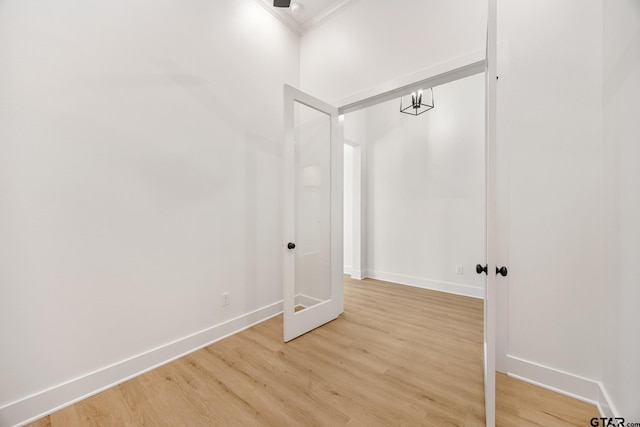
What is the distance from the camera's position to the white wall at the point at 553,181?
5.33 ft

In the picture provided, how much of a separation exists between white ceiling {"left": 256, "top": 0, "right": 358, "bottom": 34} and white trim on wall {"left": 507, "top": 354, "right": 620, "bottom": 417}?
12.3 ft

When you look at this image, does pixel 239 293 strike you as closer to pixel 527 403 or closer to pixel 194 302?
pixel 194 302

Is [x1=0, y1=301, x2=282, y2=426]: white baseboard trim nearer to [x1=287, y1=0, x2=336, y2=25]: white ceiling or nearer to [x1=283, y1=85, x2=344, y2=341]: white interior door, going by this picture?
[x1=283, y1=85, x2=344, y2=341]: white interior door

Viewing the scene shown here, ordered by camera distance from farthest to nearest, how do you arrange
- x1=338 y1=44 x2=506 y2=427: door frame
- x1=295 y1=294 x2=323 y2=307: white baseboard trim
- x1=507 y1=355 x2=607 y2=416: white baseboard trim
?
x1=295 y1=294 x2=323 y2=307: white baseboard trim
x1=507 y1=355 x2=607 y2=416: white baseboard trim
x1=338 y1=44 x2=506 y2=427: door frame

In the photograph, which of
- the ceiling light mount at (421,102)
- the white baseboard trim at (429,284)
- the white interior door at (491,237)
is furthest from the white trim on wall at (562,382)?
the ceiling light mount at (421,102)

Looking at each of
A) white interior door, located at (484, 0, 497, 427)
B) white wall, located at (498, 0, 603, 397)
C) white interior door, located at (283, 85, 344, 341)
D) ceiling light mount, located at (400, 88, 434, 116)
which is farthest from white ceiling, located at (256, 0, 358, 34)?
white interior door, located at (484, 0, 497, 427)

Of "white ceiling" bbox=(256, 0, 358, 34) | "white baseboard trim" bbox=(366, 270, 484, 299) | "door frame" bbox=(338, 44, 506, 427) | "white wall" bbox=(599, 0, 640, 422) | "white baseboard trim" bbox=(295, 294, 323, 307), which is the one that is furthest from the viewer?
"white baseboard trim" bbox=(366, 270, 484, 299)

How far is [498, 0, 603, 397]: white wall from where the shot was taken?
64.0 inches

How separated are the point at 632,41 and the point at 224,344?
338cm

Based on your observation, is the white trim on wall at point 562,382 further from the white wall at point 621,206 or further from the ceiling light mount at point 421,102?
the ceiling light mount at point 421,102

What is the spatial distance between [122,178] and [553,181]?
3079 millimetres

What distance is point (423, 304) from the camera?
10.9ft

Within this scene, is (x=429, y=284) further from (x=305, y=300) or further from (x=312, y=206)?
(x=312, y=206)

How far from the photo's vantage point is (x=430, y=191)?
4012 millimetres
